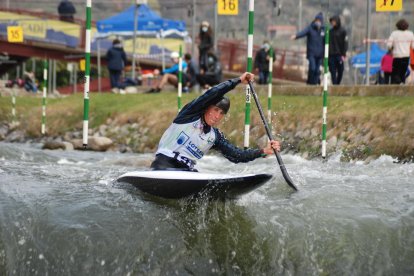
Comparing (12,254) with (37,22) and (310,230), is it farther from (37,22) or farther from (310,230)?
(37,22)

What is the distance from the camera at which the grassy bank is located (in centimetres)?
1139

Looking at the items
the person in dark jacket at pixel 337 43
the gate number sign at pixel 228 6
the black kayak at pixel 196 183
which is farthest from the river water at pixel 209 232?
the gate number sign at pixel 228 6

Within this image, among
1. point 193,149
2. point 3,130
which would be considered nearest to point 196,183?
point 193,149

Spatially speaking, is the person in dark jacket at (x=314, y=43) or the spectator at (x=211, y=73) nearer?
the person in dark jacket at (x=314, y=43)

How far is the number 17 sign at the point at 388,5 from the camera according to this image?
506 inches

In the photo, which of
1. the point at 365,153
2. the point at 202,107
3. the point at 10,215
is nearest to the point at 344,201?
the point at 202,107

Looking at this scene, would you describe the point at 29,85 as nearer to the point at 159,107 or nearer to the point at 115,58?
the point at 115,58

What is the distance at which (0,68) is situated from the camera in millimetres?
32406

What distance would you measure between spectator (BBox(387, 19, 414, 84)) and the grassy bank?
1.23m

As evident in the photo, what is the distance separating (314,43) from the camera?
16547mm

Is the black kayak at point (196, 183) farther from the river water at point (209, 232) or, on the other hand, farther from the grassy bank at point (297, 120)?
the grassy bank at point (297, 120)

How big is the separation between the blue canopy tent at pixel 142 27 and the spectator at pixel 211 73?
6980 mm

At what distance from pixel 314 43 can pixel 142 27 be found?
10810 mm

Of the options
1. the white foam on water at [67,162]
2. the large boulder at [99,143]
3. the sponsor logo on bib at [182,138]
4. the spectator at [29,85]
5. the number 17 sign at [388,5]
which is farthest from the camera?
the spectator at [29,85]
